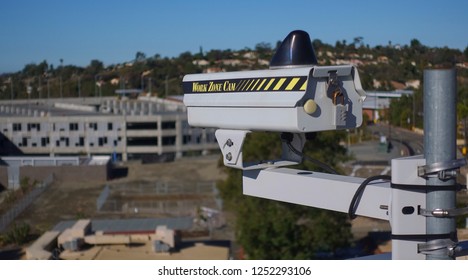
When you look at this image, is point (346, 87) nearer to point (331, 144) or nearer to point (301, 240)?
point (301, 240)

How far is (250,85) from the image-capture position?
1.29 meters

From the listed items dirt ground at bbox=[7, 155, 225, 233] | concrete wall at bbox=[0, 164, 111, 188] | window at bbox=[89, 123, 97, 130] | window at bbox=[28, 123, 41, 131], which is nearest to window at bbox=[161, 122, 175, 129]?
dirt ground at bbox=[7, 155, 225, 233]

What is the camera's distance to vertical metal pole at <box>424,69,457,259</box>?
974 millimetres

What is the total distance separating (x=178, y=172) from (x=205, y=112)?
18.7 meters

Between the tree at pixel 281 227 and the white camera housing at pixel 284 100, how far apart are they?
22.8 ft

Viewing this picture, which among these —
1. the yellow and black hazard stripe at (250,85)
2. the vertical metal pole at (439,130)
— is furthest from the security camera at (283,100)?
the vertical metal pole at (439,130)

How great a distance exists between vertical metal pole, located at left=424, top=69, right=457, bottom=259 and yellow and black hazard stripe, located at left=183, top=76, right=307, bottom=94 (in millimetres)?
253

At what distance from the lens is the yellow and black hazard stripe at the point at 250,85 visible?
119 centimetres

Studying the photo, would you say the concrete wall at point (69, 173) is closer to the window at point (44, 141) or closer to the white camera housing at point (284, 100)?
the window at point (44, 141)

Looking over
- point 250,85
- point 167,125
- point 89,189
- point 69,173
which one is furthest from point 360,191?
point 167,125

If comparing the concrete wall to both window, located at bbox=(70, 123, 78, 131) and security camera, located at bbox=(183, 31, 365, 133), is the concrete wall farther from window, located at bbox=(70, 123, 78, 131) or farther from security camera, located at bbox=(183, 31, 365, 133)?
security camera, located at bbox=(183, 31, 365, 133)

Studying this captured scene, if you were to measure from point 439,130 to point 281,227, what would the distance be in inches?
289

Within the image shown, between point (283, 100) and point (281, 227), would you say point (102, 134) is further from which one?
point (283, 100)
